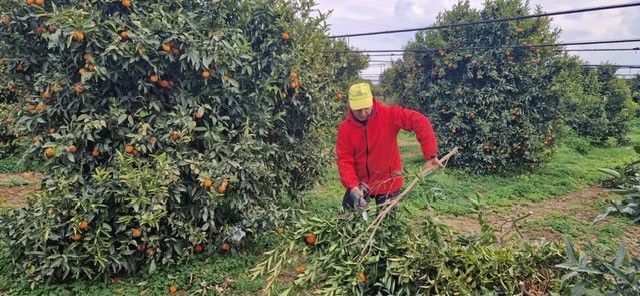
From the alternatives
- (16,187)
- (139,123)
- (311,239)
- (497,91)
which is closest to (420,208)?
(497,91)

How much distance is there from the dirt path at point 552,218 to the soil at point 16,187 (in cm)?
517

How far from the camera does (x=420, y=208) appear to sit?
5258 mm

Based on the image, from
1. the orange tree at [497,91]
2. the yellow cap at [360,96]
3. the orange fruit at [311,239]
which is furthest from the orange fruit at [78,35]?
the orange tree at [497,91]

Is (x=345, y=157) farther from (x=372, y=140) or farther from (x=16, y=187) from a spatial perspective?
(x=16, y=187)

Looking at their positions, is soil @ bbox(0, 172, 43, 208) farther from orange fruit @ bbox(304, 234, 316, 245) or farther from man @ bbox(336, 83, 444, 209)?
orange fruit @ bbox(304, 234, 316, 245)

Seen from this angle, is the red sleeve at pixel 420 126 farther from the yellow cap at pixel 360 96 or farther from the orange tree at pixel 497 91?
the orange tree at pixel 497 91

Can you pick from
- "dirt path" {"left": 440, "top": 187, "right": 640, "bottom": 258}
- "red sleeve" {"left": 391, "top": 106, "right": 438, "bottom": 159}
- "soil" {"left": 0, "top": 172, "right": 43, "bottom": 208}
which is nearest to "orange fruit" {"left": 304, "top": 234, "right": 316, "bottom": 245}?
"red sleeve" {"left": 391, "top": 106, "right": 438, "bottom": 159}

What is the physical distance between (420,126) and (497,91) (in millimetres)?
4760

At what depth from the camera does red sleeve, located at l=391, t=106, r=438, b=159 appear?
3030mm

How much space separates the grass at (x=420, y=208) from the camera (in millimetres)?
3154

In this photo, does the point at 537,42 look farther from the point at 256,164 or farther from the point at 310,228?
the point at 310,228

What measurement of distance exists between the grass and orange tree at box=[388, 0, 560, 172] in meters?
0.48

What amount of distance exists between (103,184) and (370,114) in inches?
83.1

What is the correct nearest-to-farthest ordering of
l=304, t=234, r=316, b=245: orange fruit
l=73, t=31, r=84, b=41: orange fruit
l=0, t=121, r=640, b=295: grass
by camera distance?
l=304, t=234, r=316, b=245: orange fruit
l=73, t=31, r=84, b=41: orange fruit
l=0, t=121, r=640, b=295: grass
